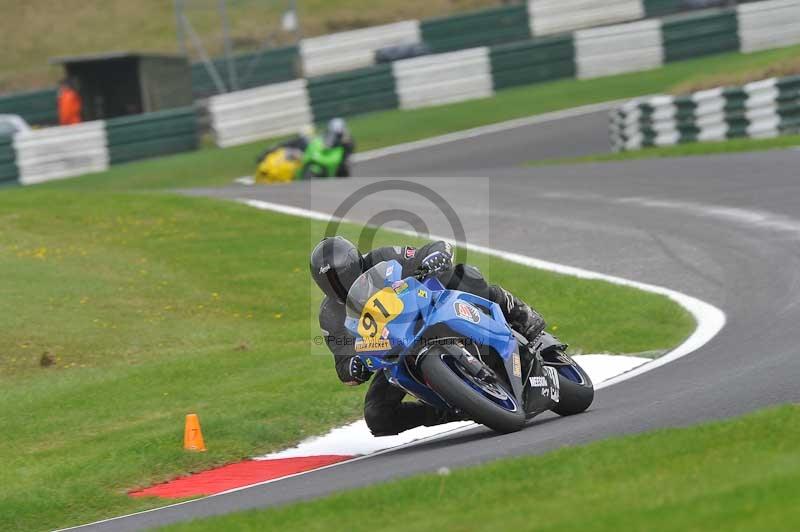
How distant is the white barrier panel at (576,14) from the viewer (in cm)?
3347

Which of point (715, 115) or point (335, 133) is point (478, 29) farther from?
point (715, 115)

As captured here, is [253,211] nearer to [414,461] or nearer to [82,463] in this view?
[82,463]

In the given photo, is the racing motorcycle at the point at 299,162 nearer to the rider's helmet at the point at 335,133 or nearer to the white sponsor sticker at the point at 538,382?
the rider's helmet at the point at 335,133

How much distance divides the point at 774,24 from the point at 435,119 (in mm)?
8270

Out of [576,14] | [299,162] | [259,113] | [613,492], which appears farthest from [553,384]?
[576,14]

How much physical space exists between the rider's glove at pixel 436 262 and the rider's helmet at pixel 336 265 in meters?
0.47

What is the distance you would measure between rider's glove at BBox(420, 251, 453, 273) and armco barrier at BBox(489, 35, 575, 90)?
22853 millimetres

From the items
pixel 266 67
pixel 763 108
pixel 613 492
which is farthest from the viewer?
pixel 266 67

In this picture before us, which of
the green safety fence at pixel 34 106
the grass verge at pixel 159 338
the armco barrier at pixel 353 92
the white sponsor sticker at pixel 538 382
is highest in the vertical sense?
the green safety fence at pixel 34 106

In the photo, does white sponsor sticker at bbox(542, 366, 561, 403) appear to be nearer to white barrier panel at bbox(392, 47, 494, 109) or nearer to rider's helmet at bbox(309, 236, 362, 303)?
rider's helmet at bbox(309, 236, 362, 303)

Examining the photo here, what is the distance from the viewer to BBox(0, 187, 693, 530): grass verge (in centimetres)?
893

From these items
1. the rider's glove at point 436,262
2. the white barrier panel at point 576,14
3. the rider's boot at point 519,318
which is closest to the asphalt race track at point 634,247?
the rider's boot at point 519,318

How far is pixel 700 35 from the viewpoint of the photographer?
30234mm

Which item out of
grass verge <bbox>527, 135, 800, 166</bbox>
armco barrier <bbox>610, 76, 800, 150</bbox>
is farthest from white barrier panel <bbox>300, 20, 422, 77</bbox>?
armco barrier <bbox>610, 76, 800, 150</bbox>
